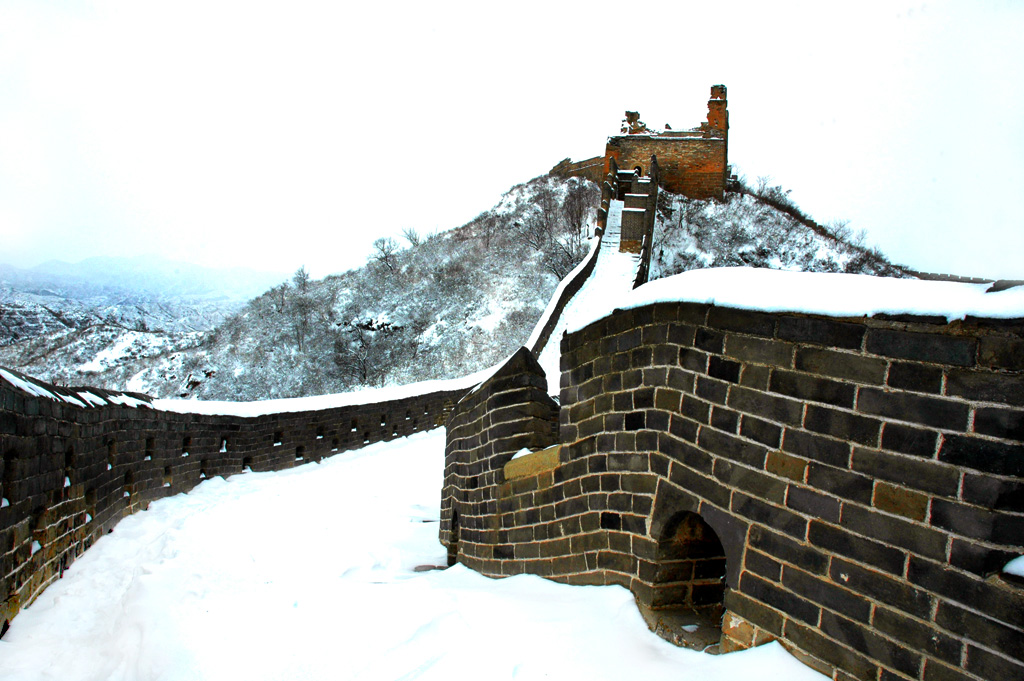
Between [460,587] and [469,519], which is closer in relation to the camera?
[460,587]

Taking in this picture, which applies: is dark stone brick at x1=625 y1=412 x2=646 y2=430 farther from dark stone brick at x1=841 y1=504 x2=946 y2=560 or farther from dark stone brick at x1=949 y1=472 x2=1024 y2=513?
dark stone brick at x1=949 y1=472 x2=1024 y2=513

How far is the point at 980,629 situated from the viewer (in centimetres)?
205

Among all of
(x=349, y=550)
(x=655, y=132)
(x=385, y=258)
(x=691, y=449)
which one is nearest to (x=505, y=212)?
(x=385, y=258)

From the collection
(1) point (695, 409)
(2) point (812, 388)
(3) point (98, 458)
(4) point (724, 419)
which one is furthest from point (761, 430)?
(3) point (98, 458)

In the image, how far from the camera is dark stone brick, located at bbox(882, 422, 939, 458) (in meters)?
2.25

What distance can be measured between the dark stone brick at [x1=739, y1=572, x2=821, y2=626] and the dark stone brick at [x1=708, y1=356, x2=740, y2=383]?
95cm

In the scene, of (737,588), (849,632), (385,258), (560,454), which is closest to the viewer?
(849,632)

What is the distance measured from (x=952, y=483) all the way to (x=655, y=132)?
108 feet

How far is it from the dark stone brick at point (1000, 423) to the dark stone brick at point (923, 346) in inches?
6.8

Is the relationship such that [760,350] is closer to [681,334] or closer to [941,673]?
[681,334]

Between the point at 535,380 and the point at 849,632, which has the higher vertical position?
the point at 535,380

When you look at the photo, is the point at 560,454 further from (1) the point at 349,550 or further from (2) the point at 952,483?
(1) the point at 349,550

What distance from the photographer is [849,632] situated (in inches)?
97.2

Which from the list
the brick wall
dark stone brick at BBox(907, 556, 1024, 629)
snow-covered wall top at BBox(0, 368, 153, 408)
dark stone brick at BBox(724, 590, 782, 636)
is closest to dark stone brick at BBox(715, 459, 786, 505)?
dark stone brick at BBox(724, 590, 782, 636)
